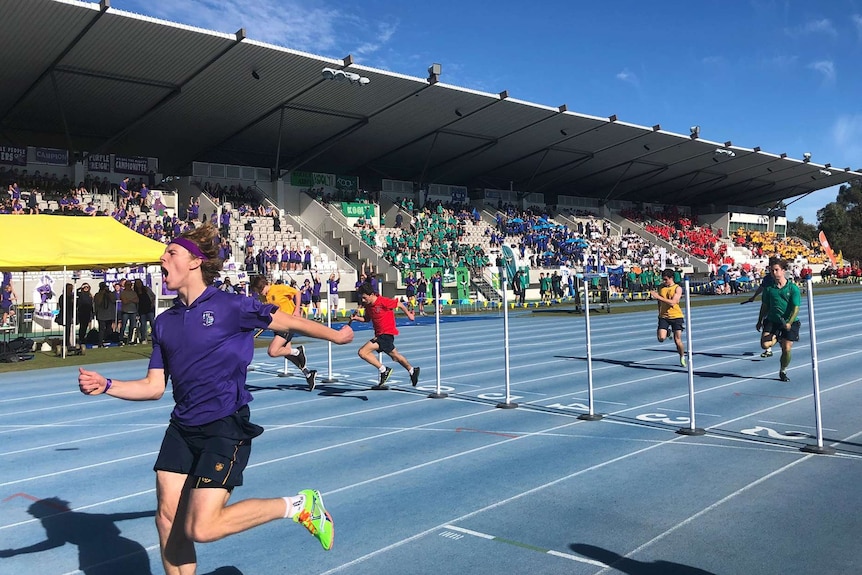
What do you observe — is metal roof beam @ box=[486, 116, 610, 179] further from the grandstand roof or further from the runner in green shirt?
the runner in green shirt

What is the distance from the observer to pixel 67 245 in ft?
56.3

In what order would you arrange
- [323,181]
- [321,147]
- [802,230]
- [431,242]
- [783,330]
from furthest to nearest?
[802,230] → [323,181] → [431,242] → [321,147] → [783,330]

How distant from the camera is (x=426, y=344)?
1917 cm

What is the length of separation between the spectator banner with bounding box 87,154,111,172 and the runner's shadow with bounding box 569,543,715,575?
1431 inches

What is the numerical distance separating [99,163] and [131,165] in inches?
65.0

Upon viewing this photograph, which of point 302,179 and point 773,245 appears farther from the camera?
point 773,245

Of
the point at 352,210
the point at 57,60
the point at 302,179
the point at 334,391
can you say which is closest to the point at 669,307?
the point at 334,391

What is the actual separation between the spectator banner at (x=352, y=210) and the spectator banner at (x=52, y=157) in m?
15.5

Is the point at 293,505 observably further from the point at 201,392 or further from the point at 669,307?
the point at 669,307

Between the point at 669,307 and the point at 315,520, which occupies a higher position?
the point at 669,307

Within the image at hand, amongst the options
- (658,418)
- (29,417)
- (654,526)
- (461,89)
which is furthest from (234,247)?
(654,526)

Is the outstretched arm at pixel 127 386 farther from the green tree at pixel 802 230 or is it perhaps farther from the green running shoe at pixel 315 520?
the green tree at pixel 802 230

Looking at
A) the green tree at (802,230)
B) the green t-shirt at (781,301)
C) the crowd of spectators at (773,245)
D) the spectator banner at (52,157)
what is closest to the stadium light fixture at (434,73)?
the spectator banner at (52,157)

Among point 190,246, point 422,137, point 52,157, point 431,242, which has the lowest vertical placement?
point 190,246
